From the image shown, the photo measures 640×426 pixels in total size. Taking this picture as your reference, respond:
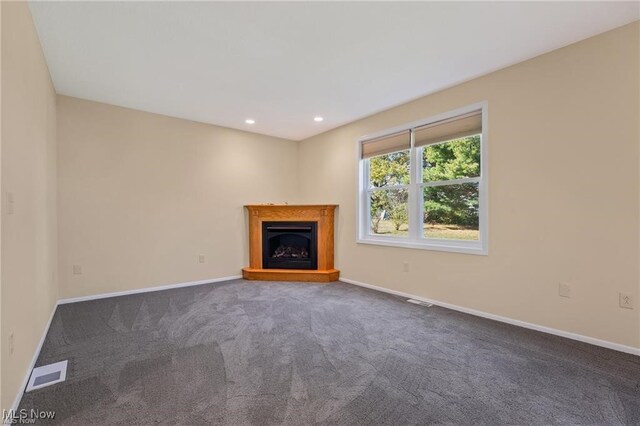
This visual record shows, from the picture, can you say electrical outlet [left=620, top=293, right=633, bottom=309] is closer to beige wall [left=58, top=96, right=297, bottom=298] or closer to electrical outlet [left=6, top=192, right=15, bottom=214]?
electrical outlet [left=6, top=192, right=15, bottom=214]

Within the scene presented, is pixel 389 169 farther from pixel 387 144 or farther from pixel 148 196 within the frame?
pixel 148 196

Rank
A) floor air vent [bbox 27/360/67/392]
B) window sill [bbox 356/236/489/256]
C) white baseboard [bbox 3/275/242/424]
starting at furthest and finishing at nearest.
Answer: window sill [bbox 356/236/489/256], floor air vent [bbox 27/360/67/392], white baseboard [bbox 3/275/242/424]

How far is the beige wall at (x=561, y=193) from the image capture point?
2.39 metres

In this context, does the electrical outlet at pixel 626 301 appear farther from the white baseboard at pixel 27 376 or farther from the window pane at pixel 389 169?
the white baseboard at pixel 27 376

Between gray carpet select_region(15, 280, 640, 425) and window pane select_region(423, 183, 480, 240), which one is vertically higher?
window pane select_region(423, 183, 480, 240)

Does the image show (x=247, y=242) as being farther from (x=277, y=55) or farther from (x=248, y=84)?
(x=277, y=55)

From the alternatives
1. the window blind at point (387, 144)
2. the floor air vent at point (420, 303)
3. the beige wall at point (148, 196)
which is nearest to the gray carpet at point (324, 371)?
the floor air vent at point (420, 303)

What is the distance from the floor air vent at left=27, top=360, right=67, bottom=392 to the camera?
1941 mm

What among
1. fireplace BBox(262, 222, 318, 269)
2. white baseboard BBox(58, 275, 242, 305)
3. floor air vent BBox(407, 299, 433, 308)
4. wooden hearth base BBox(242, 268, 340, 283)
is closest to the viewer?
floor air vent BBox(407, 299, 433, 308)

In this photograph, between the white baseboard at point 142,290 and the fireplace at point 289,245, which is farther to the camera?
the fireplace at point 289,245

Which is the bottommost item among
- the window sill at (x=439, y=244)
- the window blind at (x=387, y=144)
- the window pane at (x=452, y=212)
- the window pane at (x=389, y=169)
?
the window sill at (x=439, y=244)

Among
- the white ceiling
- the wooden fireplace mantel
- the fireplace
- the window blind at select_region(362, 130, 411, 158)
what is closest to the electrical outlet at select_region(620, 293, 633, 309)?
the white ceiling

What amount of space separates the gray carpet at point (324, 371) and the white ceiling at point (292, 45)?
2.58m

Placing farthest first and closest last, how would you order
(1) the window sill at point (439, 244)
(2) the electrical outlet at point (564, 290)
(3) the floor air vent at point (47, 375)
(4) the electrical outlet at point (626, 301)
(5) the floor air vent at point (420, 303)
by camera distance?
(5) the floor air vent at point (420, 303) < (1) the window sill at point (439, 244) < (2) the electrical outlet at point (564, 290) < (4) the electrical outlet at point (626, 301) < (3) the floor air vent at point (47, 375)
